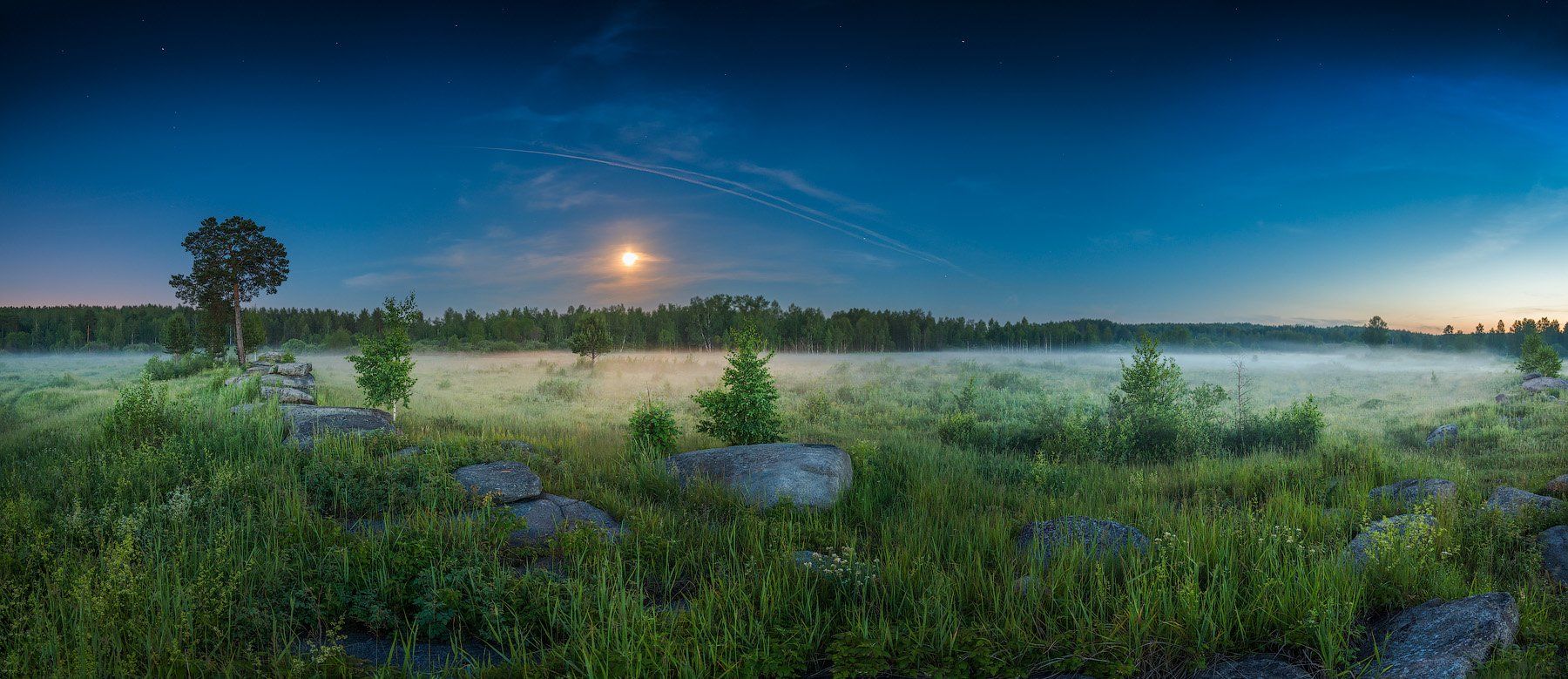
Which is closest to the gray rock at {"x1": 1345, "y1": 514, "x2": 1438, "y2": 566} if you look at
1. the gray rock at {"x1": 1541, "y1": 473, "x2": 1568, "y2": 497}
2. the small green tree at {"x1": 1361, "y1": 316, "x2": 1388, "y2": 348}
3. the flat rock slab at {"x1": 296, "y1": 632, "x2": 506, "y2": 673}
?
the gray rock at {"x1": 1541, "y1": 473, "x2": 1568, "y2": 497}

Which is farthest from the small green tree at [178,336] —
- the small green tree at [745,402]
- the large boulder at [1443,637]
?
the large boulder at [1443,637]

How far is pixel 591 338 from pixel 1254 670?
1847 inches

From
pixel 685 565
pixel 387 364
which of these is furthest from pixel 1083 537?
pixel 387 364

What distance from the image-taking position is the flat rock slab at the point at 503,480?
29.9 ft

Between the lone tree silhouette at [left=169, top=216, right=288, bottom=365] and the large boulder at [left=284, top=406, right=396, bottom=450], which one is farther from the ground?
the lone tree silhouette at [left=169, top=216, right=288, bottom=365]

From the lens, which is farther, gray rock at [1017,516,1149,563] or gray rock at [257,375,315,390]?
gray rock at [257,375,315,390]

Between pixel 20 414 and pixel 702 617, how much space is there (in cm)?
1528

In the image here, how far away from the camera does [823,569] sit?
5.42 m

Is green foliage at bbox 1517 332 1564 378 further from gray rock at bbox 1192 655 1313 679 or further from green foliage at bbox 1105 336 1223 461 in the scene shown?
gray rock at bbox 1192 655 1313 679

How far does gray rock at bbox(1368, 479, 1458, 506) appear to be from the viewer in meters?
8.84

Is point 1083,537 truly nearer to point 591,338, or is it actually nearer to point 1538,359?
point 1538,359

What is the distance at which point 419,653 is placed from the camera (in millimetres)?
4770

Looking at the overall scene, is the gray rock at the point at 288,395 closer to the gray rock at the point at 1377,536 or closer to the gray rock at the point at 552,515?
the gray rock at the point at 552,515

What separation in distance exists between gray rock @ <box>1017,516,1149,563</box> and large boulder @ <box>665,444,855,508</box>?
2865mm
